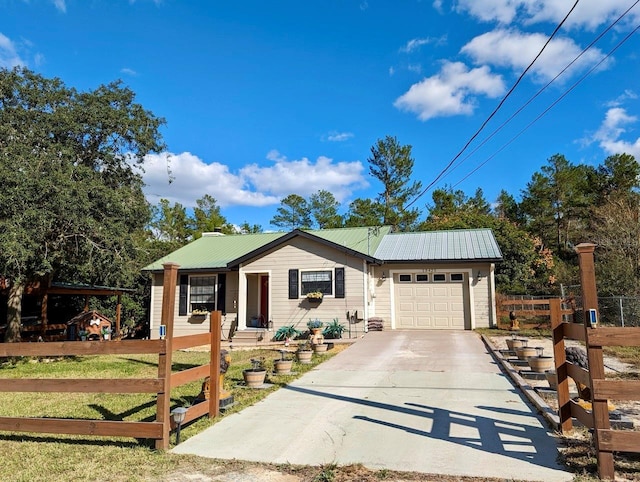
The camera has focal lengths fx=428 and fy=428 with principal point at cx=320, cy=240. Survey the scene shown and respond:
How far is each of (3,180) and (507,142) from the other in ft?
41.8

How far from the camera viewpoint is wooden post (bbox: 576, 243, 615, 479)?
11.8 feet

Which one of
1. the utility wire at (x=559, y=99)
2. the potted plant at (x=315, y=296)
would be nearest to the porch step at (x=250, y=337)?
the potted plant at (x=315, y=296)

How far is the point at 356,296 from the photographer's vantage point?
15.4m

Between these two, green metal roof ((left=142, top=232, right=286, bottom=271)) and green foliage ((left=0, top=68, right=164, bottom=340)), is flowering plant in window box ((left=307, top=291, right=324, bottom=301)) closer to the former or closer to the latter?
green metal roof ((left=142, top=232, right=286, bottom=271))

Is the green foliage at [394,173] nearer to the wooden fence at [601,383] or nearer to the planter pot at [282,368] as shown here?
the planter pot at [282,368]

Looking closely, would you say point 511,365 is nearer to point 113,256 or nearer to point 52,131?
point 113,256

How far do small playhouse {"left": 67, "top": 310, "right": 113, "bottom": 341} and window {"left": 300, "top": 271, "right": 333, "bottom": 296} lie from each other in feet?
26.9

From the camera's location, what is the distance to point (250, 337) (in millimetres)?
15664

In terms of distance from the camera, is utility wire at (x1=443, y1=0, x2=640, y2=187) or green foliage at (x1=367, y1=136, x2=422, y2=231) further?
green foliage at (x1=367, y1=136, x2=422, y2=231)

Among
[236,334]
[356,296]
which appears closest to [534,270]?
[356,296]

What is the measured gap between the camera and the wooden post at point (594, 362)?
142 inches

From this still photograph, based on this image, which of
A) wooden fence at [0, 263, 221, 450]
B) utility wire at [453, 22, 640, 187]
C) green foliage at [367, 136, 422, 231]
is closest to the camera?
wooden fence at [0, 263, 221, 450]

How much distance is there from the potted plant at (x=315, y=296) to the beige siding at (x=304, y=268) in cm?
18

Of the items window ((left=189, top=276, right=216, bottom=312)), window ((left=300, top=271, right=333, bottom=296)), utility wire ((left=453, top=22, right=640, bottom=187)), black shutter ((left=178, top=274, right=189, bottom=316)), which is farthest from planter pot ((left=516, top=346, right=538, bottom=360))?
black shutter ((left=178, top=274, right=189, bottom=316))
